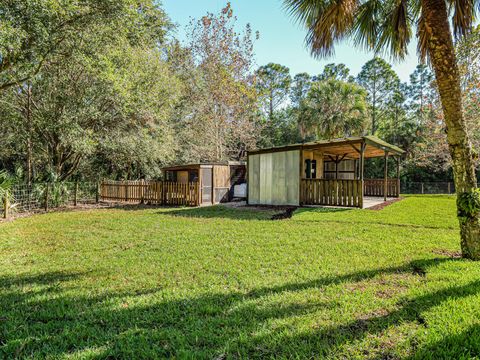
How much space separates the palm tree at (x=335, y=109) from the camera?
19938mm

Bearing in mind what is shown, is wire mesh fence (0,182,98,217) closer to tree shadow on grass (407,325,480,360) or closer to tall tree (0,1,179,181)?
tall tree (0,1,179,181)

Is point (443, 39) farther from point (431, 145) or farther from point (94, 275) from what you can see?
Result: point (431, 145)

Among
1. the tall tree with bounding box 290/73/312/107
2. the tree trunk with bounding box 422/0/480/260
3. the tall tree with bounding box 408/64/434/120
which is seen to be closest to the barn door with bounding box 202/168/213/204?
the tree trunk with bounding box 422/0/480/260

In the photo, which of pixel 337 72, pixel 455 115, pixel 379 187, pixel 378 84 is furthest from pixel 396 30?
pixel 337 72

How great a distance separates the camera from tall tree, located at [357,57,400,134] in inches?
1250

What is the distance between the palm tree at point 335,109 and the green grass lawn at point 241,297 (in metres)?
14.4

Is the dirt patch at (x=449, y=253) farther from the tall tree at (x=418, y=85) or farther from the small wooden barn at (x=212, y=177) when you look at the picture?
the tall tree at (x=418, y=85)

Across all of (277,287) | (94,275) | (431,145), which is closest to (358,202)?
(277,287)

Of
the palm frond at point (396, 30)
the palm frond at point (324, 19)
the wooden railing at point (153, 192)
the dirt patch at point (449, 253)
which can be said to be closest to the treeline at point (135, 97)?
the wooden railing at point (153, 192)

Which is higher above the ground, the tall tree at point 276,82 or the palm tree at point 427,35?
the tall tree at point 276,82

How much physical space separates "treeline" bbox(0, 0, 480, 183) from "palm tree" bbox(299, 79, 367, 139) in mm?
67

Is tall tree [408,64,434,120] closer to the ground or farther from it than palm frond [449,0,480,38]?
farther from it

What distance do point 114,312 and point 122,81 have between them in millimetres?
10308

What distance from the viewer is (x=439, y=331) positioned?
98.9 inches
